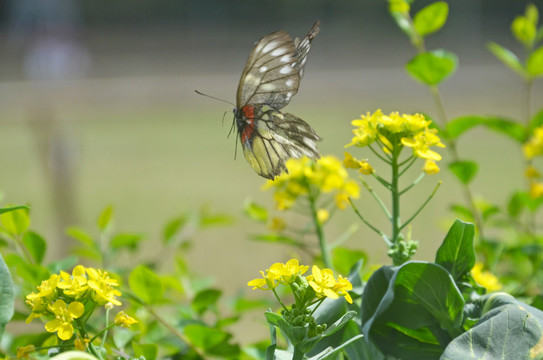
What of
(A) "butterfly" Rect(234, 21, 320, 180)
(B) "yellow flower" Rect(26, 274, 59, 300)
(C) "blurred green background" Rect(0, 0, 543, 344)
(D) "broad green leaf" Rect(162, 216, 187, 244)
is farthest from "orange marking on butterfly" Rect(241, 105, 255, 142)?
(D) "broad green leaf" Rect(162, 216, 187, 244)

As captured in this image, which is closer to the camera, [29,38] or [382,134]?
[382,134]

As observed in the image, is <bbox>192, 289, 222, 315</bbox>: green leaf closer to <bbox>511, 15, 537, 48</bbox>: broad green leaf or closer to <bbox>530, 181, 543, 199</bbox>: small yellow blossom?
<bbox>530, 181, 543, 199</bbox>: small yellow blossom

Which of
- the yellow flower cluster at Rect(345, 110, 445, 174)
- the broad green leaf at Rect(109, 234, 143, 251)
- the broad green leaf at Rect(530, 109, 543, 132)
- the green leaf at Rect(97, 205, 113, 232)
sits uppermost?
the yellow flower cluster at Rect(345, 110, 445, 174)

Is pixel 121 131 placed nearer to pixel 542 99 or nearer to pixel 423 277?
pixel 542 99

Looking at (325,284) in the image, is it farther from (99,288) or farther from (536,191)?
(536,191)

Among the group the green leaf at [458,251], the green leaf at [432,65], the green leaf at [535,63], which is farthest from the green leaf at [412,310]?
the green leaf at [535,63]

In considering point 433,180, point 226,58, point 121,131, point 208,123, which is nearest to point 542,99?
point 433,180
